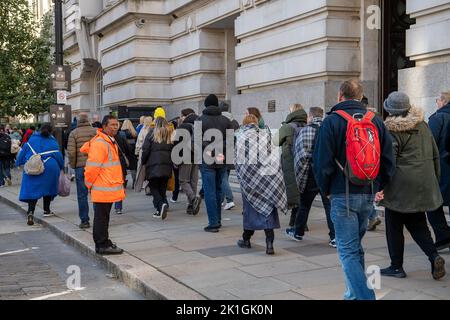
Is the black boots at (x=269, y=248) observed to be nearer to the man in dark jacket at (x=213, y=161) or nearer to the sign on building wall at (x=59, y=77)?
the man in dark jacket at (x=213, y=161)

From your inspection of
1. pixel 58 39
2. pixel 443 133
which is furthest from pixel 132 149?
pixel 443 133

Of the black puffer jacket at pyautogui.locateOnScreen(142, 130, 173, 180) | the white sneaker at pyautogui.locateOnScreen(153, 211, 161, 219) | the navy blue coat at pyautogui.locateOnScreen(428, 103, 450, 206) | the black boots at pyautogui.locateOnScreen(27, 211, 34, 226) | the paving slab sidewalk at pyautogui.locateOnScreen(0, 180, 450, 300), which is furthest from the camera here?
the black boots at pyautogui.locateOnScreen(27, 211, 34, 226)

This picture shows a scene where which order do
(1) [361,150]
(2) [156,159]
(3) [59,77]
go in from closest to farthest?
(1) [361,150] → (2) [156,159] → (3) [59,77]

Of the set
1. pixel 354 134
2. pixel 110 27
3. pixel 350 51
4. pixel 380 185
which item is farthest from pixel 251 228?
pixel 110 27

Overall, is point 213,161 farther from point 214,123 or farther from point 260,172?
point 260,172

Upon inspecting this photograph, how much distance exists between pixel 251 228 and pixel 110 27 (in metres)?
18.4

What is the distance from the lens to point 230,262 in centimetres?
734

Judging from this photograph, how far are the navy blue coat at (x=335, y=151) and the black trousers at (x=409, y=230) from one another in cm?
119

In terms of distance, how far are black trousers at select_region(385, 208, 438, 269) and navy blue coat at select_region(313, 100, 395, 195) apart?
1.19 m

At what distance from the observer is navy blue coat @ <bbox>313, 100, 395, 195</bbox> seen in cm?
512

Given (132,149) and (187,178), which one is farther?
(132,149)

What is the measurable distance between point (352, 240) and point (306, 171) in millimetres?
3103

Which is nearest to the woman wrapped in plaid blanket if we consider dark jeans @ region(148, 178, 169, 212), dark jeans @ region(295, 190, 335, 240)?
dark jeans @ region(295, 190, 335, 240)

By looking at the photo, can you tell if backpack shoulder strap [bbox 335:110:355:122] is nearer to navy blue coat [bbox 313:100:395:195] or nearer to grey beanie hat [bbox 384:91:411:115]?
navy blue coat [bbox 313:100:395:195]
